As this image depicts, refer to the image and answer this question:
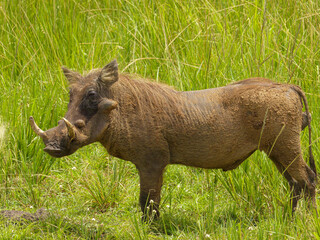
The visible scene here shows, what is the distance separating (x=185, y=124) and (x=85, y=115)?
2.04 ft

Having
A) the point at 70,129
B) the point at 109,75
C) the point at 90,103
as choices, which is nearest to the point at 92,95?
the point at 90,103

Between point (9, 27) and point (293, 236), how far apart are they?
4002mm

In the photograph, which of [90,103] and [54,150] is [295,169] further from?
[54,150]

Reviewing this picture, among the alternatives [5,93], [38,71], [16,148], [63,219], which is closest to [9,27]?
[38,71]

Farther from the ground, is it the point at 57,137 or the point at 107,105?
the point at 107,105

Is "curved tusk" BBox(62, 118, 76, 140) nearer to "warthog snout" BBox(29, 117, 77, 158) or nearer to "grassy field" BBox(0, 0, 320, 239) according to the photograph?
"warthog snout" BBox(29, 117, 77, 158)

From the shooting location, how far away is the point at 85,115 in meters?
3.71

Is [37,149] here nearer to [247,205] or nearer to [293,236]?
[247,205]

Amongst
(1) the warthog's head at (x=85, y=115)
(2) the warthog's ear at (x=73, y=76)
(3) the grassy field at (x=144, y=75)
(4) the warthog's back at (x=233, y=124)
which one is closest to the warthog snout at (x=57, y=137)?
(1) the warthog's head at (x=85, y=115)

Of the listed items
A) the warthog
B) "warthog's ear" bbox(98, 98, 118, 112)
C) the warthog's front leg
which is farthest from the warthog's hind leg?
"warthog's ear" bbox(98, 98, 118, 112)

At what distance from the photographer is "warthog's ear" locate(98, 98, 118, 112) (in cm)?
368

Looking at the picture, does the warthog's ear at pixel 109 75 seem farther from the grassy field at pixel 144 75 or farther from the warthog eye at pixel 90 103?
the grassy field at pixel 144 75

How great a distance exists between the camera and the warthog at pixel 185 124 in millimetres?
3771

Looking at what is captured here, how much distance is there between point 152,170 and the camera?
3.80m
